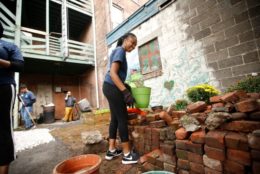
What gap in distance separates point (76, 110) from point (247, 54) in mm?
8775

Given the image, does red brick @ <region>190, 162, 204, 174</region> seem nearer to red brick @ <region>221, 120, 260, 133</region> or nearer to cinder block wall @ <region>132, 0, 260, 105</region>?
red brick @ <region>221, 120, 260, 133</region>

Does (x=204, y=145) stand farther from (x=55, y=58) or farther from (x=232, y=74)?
(x=55, y=58)

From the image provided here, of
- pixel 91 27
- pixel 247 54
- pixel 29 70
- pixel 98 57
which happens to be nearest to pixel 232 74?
pixel 247 54

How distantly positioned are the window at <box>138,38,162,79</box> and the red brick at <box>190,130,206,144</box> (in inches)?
150

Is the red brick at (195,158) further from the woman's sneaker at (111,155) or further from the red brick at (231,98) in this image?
the woman's sneaker at (111,155)

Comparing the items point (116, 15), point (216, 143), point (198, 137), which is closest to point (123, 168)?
point (198, 137)

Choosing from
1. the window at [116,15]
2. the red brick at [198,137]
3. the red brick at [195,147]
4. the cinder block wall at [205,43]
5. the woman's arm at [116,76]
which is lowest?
the red brick at [195,147]

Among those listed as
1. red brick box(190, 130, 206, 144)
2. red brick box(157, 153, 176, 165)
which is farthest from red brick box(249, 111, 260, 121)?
red brick box(157, 153, 176, 165)

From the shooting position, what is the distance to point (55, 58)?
748 centimetres

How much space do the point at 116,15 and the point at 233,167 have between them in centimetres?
924

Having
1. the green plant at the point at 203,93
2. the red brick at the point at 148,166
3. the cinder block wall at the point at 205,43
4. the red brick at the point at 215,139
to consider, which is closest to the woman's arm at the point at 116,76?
the red brick at the point at 148,166

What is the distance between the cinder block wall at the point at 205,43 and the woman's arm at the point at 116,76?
111 inches

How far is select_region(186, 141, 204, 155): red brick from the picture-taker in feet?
4.21

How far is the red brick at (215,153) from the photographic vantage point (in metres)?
1.14
